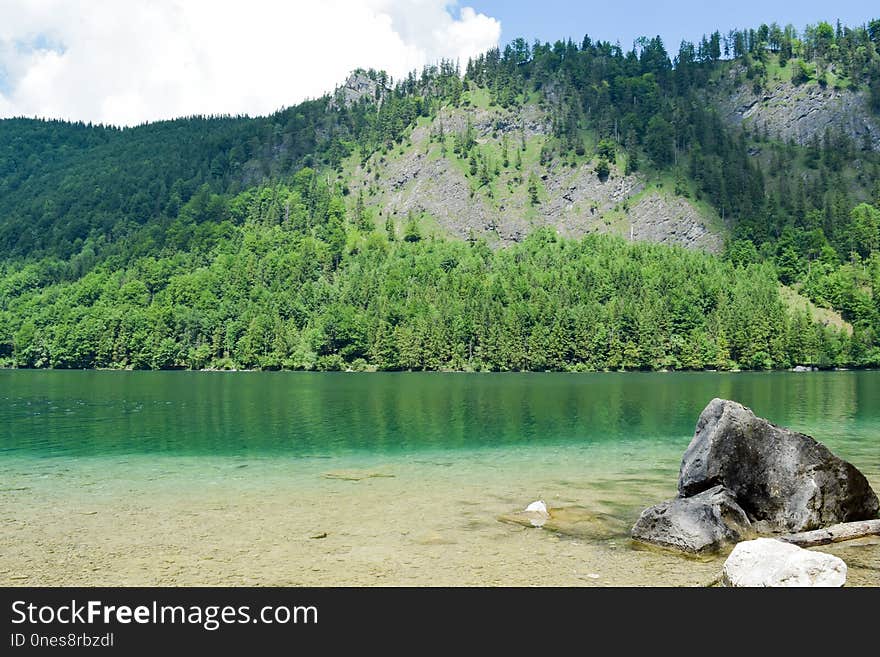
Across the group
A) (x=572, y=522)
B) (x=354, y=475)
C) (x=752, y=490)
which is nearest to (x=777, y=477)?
(x=752, y=490)

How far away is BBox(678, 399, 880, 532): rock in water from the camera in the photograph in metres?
21.0

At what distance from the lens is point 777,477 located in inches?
851

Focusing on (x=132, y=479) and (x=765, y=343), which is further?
(x=765, y=343)

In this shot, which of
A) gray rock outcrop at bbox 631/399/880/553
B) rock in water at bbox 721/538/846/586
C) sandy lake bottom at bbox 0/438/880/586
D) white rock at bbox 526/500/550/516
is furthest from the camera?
white rock at bbox 526/500/550/516

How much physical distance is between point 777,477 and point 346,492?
1597 centimetres

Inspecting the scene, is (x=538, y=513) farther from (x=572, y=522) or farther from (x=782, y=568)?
(x=782, y=568)

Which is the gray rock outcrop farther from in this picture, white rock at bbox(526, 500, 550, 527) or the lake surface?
white rock at bbox(526, 500, 550, 527)

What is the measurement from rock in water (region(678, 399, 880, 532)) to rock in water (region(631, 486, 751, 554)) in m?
1.06

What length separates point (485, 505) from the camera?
25.7m

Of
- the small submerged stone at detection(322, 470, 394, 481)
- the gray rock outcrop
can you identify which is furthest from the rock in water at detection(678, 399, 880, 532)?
the small submerged stone at detection(322, 470, 394, 481)

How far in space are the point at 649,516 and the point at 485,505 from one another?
7.18 meters

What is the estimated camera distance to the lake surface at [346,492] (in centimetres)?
1755
